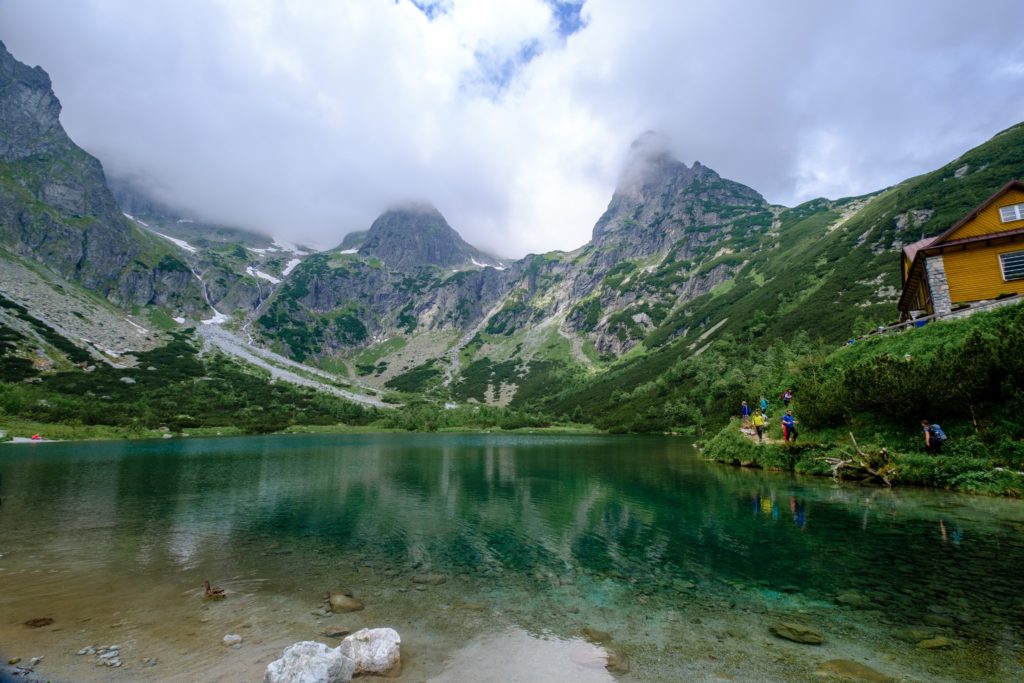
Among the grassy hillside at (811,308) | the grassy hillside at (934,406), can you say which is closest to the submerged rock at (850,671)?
the grassy hillside at (934,406)

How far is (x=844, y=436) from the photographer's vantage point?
33.9 m

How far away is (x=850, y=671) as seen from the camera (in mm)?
9102

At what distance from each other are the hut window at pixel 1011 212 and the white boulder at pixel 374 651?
185ft

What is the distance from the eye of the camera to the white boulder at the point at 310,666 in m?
8.48

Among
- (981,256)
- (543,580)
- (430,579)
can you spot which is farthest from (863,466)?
(430,579)

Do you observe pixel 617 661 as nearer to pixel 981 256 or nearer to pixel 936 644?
pixel 936 644

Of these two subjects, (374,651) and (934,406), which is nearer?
(374,651)

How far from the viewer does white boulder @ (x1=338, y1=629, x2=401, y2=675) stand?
9477 millimetres

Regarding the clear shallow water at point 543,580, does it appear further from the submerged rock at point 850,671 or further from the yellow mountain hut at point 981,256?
the yellow mountain hut at point 981,256

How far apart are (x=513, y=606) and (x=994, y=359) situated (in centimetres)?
3014

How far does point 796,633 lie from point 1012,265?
46.3m

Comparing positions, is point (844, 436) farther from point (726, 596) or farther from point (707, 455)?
point (726, 596)

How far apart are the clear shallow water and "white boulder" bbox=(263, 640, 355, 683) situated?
1.38m

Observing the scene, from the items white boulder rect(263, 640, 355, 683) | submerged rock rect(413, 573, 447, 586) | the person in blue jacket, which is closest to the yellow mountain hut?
the person in blue jacket
